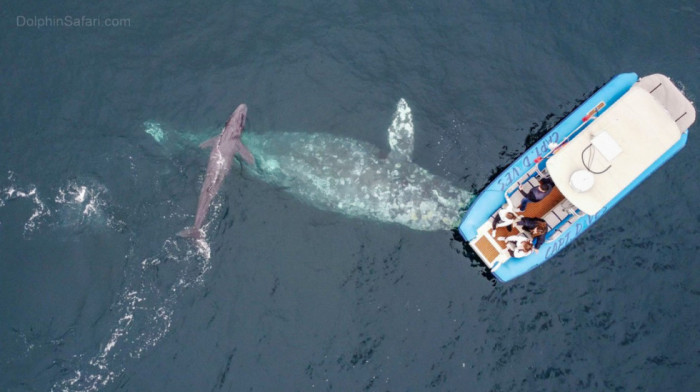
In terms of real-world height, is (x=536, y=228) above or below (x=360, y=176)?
above

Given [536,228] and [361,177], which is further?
[361,177]

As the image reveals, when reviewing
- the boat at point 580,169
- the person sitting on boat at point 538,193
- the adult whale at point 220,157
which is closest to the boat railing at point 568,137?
the boat at point 580,169

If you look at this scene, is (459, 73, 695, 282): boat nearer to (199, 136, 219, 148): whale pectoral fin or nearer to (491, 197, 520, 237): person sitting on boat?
(491, 197, 520, 237): person sitting on boat

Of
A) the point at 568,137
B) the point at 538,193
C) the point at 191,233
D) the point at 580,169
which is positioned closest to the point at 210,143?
the point at 191,233

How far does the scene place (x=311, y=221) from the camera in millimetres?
34844

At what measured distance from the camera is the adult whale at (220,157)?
34.0 meters

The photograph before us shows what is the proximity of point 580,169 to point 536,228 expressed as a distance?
399 cm

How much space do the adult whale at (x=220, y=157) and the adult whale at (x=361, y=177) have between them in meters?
0.92

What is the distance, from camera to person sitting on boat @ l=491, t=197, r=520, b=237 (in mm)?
33594

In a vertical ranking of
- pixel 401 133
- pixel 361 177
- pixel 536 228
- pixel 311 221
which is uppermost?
pixel 401 133

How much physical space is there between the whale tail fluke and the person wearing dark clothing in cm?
1809

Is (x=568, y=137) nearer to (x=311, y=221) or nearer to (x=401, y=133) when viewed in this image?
(x=401, y=133)

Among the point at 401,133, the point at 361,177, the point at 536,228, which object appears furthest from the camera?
the point at 401,133

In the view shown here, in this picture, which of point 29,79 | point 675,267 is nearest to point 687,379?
point 675,267
